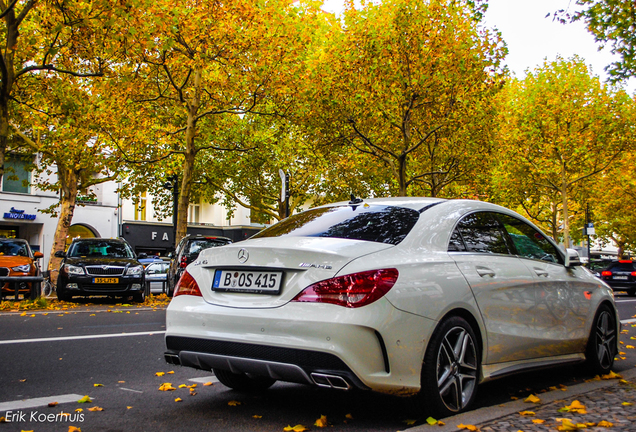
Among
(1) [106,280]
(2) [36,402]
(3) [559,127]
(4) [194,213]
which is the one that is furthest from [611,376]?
(4) [194,213]

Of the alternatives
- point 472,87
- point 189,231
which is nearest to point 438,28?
point 472,87

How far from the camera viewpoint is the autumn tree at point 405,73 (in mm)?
21031

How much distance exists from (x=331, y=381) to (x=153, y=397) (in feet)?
6.38

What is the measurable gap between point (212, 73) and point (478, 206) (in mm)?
19746

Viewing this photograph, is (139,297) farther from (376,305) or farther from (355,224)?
(376,305)

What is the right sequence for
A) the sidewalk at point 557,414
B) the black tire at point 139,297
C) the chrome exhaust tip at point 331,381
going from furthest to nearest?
the black tire at point 139,297, the sidewalk at point 557,414, the chrome exhaust tip at point 331,381

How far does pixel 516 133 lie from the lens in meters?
36.5

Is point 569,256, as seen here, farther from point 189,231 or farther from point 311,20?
point 189,231

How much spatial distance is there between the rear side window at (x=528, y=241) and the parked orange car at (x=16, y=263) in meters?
12.5

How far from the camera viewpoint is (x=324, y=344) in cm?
366

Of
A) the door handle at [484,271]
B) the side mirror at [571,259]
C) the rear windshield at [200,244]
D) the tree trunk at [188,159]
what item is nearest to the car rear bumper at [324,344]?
the door handle at [484,271]

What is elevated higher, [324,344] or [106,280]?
[324,344]

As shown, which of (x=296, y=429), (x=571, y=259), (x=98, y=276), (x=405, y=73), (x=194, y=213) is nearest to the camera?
(x=296, y=429)

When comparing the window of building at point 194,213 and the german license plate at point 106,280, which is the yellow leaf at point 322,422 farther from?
the window of building at point 194,213
